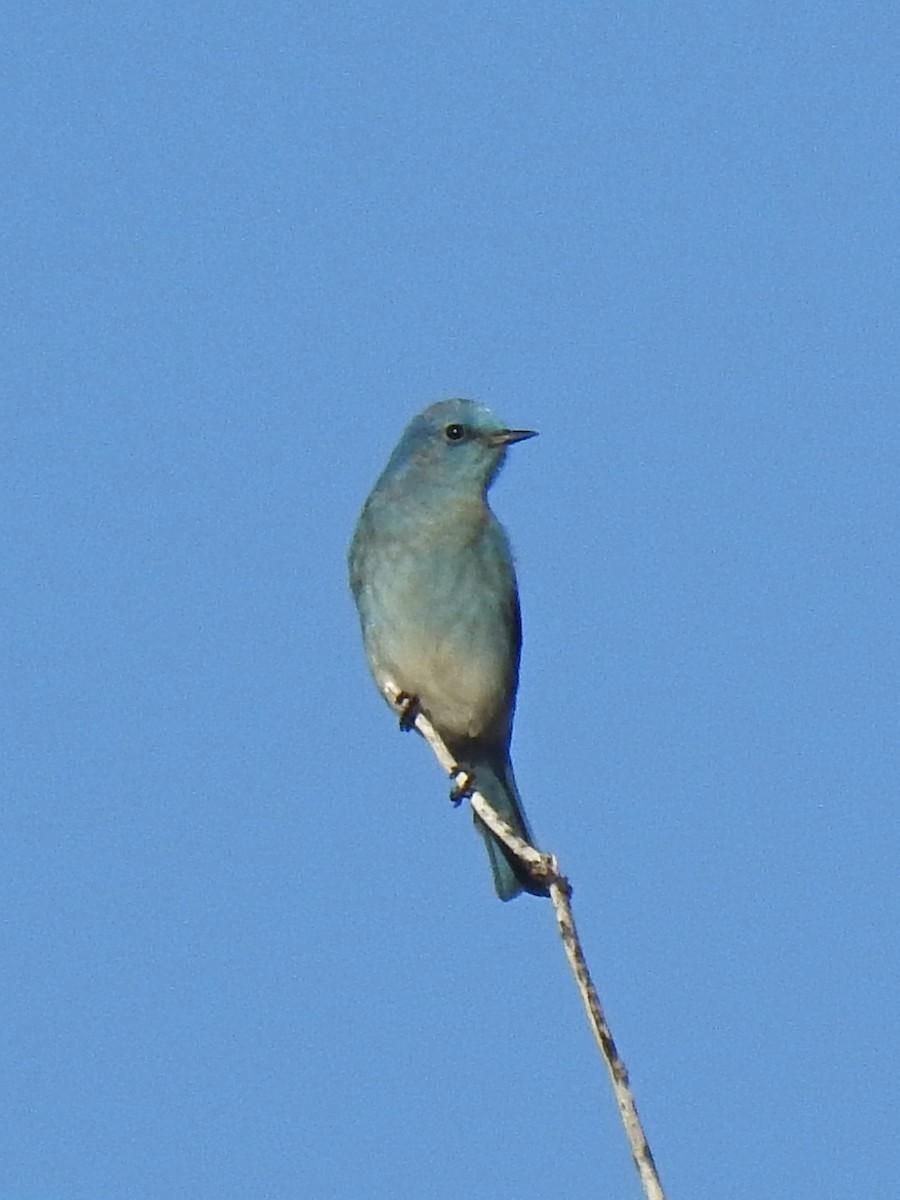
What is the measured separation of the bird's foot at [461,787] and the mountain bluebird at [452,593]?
22.7 inches

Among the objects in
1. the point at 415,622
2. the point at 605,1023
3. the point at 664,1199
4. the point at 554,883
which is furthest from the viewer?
the point at 415,622

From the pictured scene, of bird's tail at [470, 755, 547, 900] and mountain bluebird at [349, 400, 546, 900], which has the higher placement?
mountain bluebird at [349, 400, 546, 900]

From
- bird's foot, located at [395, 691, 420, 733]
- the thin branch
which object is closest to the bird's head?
bird's foot, located at [395, 691, 420, 733]

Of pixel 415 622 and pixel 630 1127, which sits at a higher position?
pixel 415 622

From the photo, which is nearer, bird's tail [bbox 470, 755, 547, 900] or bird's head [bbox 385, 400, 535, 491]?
Answer: bird's tail [bbox 470, 755, 547, 900]

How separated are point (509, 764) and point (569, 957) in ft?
17.1

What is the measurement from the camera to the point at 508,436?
33.3ft

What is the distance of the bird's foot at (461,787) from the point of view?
810cm

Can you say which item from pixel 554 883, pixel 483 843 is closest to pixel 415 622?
pixel 483 843

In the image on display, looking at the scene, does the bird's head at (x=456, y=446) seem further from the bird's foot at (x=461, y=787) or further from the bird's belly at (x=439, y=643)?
the bird's foot at (x=461, y=787)

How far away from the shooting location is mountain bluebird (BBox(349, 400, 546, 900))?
9.72m

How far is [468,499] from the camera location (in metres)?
10.0

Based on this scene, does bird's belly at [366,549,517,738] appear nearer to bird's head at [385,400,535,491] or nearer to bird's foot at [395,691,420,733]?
bird's foot at [395,691,420,733]

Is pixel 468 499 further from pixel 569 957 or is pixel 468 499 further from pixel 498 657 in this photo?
pixel 569 957
